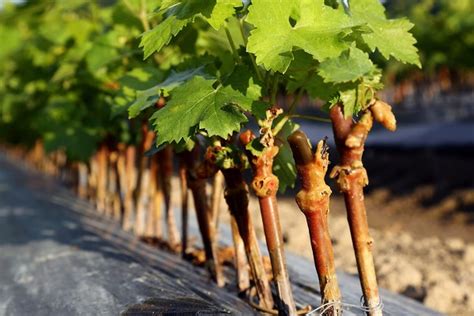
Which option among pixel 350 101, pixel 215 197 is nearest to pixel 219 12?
pixel 350 101

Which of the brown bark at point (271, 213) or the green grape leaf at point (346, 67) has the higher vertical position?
the green grape leaf at point (346, 67)

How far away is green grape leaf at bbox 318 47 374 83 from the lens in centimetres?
276

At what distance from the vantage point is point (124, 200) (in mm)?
7895

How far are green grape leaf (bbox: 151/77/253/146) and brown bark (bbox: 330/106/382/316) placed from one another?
1.31 ft

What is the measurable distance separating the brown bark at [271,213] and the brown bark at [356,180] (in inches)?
13.0

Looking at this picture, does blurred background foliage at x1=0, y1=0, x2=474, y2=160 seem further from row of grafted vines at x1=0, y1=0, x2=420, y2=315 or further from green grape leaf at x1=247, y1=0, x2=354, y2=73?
green grape leaf at x1=247, y1=0, x2=354, y2=73

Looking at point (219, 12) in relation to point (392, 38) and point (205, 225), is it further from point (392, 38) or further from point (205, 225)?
point (205, 225)

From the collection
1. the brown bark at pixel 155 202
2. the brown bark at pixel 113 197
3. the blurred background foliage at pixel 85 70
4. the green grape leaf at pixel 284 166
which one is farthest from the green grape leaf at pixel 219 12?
the brown bark at pixel 113 197

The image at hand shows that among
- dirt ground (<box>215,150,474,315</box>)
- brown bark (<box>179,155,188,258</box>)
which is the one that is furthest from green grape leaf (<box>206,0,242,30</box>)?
dirt ground (<box>215,150,474,315</box>)

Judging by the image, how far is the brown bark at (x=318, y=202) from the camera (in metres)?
3.13

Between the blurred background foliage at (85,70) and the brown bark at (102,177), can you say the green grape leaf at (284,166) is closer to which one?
the blurred background foliage at (85,70)

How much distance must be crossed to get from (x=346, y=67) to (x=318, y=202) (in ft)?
2.01

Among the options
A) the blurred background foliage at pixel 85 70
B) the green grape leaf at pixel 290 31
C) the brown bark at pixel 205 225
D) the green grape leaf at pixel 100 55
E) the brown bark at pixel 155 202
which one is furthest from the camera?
the brown bark at pixel 155 202

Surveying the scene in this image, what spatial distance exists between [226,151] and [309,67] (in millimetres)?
756
